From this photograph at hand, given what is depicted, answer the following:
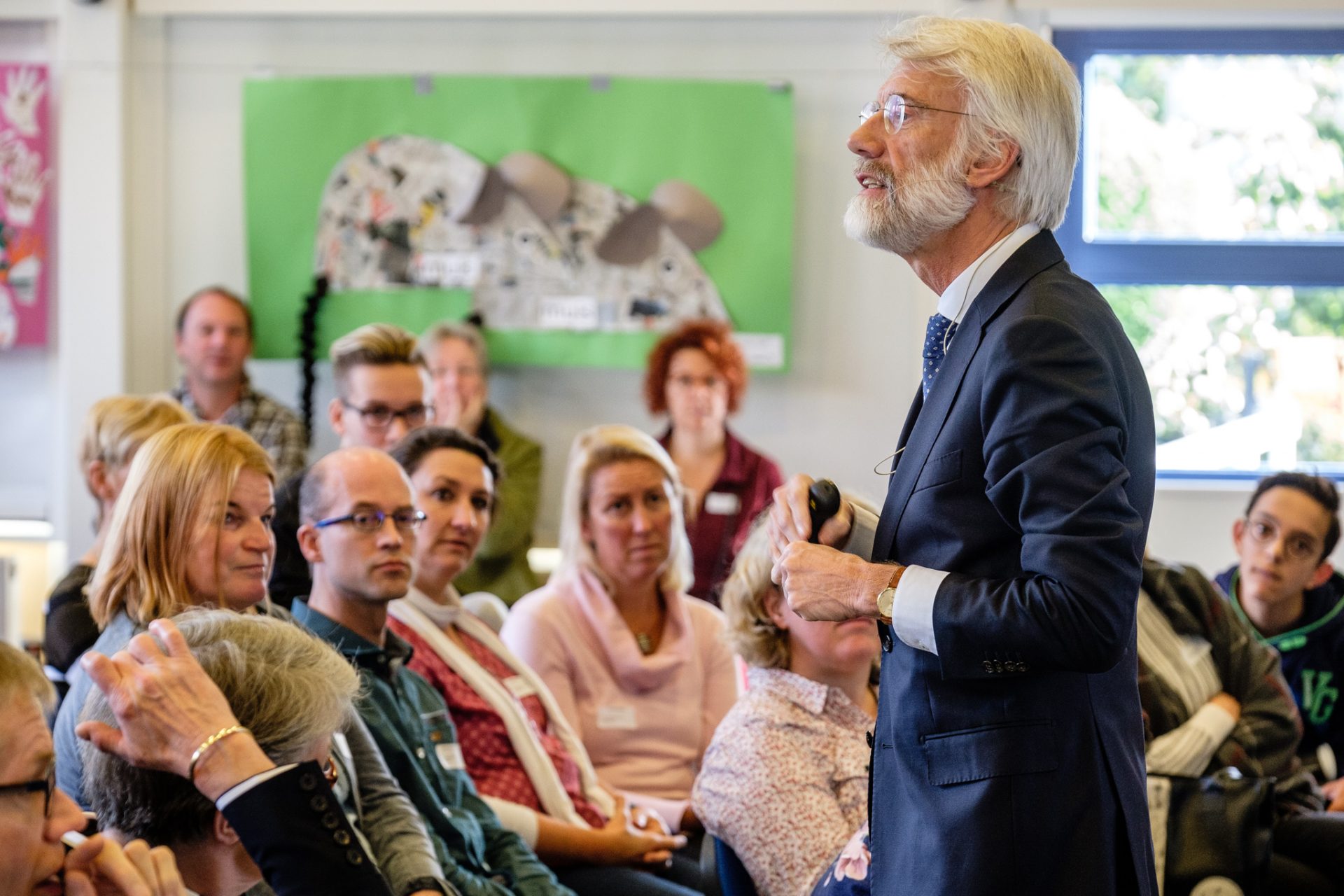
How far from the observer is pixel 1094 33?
4930mm

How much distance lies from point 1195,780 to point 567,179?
3065 mm

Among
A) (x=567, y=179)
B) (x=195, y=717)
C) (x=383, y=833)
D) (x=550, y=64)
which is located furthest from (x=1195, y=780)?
(x=550, y=64)

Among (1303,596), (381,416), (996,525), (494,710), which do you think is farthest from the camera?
(1303,596)

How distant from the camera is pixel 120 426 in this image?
3029mm

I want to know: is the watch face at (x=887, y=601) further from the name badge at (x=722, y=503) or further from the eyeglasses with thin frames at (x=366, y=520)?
the name badge at (x=722, y=503)

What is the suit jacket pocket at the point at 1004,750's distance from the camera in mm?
1352

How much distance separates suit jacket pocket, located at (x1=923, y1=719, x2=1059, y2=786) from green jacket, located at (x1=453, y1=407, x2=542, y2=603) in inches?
120

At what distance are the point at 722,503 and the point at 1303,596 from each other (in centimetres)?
177

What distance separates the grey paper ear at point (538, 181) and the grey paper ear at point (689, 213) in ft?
1.10

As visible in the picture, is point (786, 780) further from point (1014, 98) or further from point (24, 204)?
point (24, 204)


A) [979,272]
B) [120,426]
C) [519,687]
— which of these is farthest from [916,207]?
[120,426]

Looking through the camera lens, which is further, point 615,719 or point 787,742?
point 615,719

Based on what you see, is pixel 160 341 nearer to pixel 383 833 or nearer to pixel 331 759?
pixel 383 833

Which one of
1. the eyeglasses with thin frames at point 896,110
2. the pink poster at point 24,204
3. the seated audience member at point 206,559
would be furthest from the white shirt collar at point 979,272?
the pink poster at point 24,204
